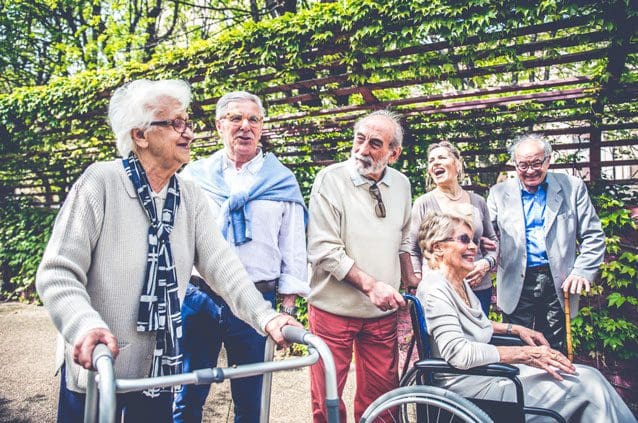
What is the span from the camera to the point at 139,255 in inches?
62.1

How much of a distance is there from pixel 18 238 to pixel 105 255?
765cm

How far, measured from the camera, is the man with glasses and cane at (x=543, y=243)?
119 inches

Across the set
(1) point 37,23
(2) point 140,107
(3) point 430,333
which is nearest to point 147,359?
(2) point 140,107

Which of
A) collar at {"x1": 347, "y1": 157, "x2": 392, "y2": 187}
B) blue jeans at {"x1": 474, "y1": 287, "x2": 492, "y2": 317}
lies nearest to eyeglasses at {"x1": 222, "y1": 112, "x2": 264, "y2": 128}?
collar at {"x1": 347, "y1": 157, "x2": 392, "y2": 187}

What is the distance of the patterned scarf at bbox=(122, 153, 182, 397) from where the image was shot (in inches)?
61.8

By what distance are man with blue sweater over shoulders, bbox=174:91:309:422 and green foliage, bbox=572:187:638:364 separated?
2727mm

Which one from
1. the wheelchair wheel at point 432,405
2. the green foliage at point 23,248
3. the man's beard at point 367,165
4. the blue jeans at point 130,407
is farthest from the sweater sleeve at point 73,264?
the green foliage at point 23,248

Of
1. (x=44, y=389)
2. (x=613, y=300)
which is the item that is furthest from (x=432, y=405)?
(x=44, y=389)

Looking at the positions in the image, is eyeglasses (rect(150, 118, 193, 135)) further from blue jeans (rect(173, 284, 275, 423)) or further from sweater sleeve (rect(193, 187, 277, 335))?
blue jeans (rect(173, 284, 275, 423))

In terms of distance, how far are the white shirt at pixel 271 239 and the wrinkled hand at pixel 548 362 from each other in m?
1.13

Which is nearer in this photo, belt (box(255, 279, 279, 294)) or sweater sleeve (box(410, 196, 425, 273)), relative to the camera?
belt (box(255, 279, 279, 294))

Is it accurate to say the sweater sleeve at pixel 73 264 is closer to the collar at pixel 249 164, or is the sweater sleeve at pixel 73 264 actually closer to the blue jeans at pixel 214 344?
the blue jeans at pixel 214 344

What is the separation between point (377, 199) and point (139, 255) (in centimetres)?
136

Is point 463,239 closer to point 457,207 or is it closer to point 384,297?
point 384,297
